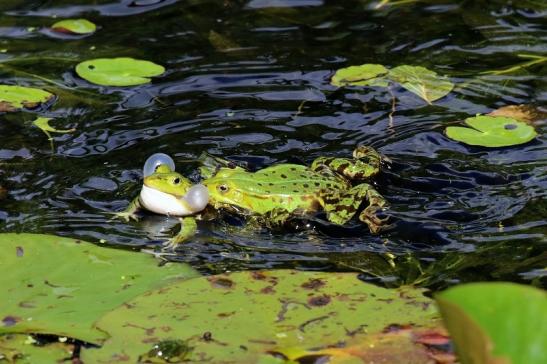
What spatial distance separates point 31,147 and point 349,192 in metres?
1.85

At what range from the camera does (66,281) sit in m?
3.74

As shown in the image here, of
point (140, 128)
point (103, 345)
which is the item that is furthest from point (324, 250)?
point (140, 128)

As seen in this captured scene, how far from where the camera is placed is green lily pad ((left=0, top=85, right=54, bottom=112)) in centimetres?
578

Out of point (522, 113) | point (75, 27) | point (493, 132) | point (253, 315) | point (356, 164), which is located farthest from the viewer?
point (75, 27)

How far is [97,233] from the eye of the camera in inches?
177

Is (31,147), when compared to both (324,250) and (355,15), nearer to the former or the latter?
(324,250)

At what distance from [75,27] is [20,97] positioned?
1.24 meters

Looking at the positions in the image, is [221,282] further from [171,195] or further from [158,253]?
[171,195]

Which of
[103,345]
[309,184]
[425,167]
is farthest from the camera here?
[425,167]

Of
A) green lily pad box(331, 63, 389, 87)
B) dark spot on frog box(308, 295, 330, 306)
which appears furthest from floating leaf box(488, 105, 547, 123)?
dark spot on frog box(308, 295, 330, 306)

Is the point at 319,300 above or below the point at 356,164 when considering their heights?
above

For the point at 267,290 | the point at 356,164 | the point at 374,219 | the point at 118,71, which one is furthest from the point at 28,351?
the point at 118,71

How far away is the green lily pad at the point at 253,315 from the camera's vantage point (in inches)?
128

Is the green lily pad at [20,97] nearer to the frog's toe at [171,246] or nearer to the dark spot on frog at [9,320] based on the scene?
the frog's toe at [171,246]
